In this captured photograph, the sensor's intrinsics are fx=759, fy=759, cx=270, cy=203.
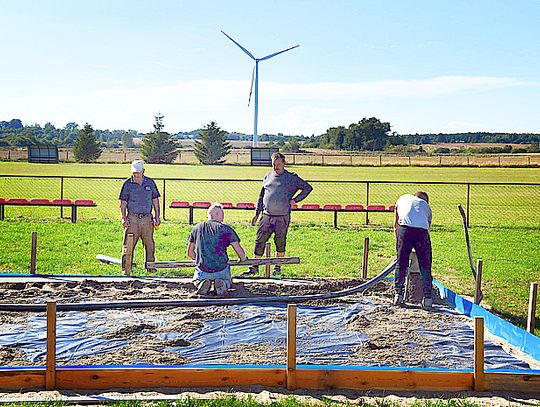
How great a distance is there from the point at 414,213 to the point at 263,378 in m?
4.47

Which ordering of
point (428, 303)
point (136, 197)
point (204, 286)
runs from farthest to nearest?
point (136, 197)
point (204, 286)
point (428, 303)

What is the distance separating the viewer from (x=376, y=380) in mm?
6715

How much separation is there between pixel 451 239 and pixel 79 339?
13357mm

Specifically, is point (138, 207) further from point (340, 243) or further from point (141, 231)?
point (340, 243)

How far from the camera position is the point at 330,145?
10112cm

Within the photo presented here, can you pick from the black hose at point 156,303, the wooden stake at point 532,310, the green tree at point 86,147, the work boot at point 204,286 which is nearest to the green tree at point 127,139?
the green tree at point 86,147

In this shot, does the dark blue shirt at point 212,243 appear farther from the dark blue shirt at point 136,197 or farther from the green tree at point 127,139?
the green tree at point 127,139

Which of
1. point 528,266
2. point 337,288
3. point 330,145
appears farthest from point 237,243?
point 330,145

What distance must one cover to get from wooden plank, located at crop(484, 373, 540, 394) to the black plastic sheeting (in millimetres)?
886

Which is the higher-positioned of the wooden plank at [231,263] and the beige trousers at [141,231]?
the beige trousers at [141,231]

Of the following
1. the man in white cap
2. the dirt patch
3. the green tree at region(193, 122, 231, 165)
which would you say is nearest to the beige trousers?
the man in white cap

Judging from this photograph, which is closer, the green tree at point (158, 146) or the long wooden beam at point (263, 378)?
the long wooden beam at point (263, 378)

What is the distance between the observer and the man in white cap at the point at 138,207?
12.8m

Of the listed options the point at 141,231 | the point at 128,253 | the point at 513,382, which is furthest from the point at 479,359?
the point at 141,231
